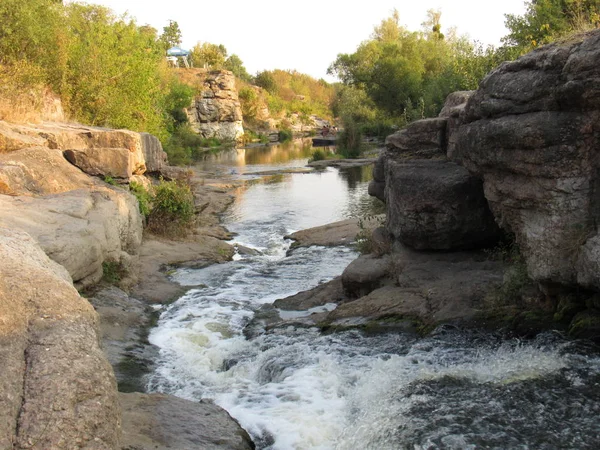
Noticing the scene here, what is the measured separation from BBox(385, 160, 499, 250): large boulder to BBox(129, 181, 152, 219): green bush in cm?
740

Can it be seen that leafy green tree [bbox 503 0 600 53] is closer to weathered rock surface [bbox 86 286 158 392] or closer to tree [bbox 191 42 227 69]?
weathered rock surface [bbox 86 286 158 392]

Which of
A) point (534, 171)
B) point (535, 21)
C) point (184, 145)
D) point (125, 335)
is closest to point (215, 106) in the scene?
point (184, 145)

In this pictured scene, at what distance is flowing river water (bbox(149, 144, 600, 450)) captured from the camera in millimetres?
5535

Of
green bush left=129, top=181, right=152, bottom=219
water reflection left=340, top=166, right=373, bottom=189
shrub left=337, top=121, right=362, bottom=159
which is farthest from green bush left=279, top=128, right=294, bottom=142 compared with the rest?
green bush left=129, top=181, right=152, bottom=219

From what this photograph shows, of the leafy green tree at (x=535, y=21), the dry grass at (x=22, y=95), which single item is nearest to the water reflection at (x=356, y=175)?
the leafy green tree at (x=535, y=21)

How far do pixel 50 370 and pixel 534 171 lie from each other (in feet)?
19.3

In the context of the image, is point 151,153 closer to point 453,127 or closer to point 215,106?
point 453,127

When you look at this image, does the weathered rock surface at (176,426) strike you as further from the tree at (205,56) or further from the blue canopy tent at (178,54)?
the tree at (205,56)

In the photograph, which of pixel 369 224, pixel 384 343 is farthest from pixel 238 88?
pixel 384 343

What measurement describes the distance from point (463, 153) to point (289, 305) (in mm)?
4046

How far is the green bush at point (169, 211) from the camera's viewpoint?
49.9 ft

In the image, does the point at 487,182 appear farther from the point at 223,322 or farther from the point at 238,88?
the point at 238,88

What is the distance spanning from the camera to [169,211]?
15.4 metres

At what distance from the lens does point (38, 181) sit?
11289 millimetres
